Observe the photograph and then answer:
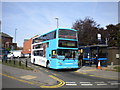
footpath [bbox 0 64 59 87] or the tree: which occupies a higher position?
the tree

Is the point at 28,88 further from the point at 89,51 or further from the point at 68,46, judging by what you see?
the point at 89,51

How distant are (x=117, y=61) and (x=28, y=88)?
14444mm

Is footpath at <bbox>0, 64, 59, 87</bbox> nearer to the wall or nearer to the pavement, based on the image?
the pavement

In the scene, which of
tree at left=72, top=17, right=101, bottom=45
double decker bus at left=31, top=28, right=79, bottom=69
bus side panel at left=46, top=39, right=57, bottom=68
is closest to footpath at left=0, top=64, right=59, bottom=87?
double decker bus at left=31, top=28, right=79, bottom=69

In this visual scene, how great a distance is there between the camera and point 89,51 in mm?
18469

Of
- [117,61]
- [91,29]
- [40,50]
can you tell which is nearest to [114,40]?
[91,29]

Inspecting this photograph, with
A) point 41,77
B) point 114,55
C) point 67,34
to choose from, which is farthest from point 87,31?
point 41,77

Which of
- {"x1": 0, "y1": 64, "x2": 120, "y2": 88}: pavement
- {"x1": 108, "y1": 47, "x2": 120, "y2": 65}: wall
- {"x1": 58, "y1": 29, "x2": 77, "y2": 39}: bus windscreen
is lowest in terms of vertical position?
{"x1": 0, "y1": 64, "x2": 120, "y2": 88}: pavement

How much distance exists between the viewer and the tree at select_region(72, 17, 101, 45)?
2977 centimetres

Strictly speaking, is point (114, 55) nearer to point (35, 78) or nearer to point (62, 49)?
point (62, 49)

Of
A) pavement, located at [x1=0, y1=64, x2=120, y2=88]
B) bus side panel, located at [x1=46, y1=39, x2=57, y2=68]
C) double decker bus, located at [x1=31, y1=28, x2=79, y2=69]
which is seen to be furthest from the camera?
bus side panel, located at [x1=46, y1=39, x2=57, y2=68]

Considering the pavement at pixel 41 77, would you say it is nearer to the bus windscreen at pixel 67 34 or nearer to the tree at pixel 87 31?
the bus windscreen at pixel 67 34

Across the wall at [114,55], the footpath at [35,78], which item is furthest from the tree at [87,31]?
the footpath at [35,78]

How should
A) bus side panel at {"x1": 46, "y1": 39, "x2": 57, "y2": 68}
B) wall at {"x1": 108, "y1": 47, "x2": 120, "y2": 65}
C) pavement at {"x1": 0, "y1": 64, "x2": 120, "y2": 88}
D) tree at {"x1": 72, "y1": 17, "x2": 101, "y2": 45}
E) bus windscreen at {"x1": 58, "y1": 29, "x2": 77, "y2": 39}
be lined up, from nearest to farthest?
1. pavement at {"x1": 0, "y1": 64, "x2": 120, "y2": 88}
2. bus windscreen at {"x1": 58, "y1": 29, "x2": 77, "y2": 39}
3. bus side panel at {"x1": 46, "y1": 39, "x2": 57, "y2": 68}
4. wall at {"x1": 108, "y1": 47, "x2": 120, "y2": 65}
5. tree at {"x1": 72, "y1": 17, "x2": 101, "y2": 45}
